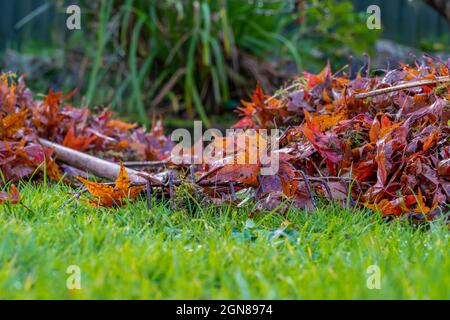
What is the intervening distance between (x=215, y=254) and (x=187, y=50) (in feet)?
16.0

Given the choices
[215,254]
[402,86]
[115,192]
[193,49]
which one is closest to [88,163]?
[115,192]

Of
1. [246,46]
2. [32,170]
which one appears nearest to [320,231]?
[32,170]

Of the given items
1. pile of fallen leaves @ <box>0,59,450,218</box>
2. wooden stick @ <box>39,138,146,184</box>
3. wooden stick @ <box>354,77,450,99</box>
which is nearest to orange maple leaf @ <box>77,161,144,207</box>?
pile of fallen leaves @ <box>0,59,450,218</box>

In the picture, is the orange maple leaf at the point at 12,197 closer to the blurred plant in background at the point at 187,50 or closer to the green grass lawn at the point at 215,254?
the green grass lawn at the point at 215,254

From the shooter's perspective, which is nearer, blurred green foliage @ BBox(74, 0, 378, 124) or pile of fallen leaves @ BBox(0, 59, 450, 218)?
pile of fallen leaves @ BBox(0, 59, 450, 218)

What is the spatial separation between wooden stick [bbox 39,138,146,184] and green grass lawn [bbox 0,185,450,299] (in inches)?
16.1

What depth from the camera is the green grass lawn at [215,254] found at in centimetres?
141

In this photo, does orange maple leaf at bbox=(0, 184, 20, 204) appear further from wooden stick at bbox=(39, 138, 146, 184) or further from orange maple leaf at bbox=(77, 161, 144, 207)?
wooden stick at bbox=(39, 138, 146, 184)

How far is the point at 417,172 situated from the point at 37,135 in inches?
77.6

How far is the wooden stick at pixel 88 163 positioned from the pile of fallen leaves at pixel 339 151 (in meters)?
0.06

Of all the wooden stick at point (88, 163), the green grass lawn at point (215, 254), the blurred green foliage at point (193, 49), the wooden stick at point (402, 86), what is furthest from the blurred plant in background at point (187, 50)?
the green grass lawn at point (215, 254)

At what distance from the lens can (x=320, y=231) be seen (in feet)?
6.54

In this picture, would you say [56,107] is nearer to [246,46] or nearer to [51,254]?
[51,254]

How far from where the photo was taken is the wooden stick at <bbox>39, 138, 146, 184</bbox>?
8.55ft
